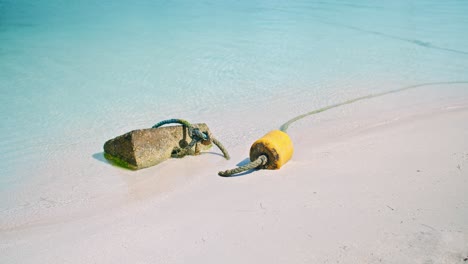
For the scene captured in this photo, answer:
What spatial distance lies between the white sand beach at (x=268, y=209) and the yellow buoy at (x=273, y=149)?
0.08m

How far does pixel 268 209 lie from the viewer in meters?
2.73

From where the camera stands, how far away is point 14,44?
8.90m

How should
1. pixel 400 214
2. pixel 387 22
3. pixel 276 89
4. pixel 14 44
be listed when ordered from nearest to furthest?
pixel 400 214 → pixel 276 89 → pixel 14 44 → pixel 387 22

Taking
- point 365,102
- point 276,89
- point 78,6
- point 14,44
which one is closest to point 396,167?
point 365,102

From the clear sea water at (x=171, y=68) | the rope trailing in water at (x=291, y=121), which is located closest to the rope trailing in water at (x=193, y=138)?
the rope trailing in water at (x=291, y=121)

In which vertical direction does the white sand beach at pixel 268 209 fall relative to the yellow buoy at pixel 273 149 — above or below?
below

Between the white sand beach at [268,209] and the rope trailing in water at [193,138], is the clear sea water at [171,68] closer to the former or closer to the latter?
the white sand beach at [268,209]

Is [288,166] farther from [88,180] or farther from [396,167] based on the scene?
[88,180]

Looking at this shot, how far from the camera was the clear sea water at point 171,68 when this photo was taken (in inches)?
175

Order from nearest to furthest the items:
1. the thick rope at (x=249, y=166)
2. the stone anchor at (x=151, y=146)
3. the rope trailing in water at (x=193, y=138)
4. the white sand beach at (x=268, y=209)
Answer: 1. the white sand beach at (x=268, y=209)
2. the thick rope at (x=249, y=166)
3. the stone anchor at (x=151, y=146)
4. the rope trailing in water at (x=193, y=138)

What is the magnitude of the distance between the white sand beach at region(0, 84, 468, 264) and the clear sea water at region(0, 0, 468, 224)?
1.02 ft

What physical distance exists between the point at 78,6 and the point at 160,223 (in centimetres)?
1320

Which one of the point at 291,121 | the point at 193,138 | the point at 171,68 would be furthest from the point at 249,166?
the point at 171,68

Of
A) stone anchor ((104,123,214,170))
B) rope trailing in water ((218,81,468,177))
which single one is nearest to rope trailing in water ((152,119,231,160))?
stone anchor ((104,123,214,170))
